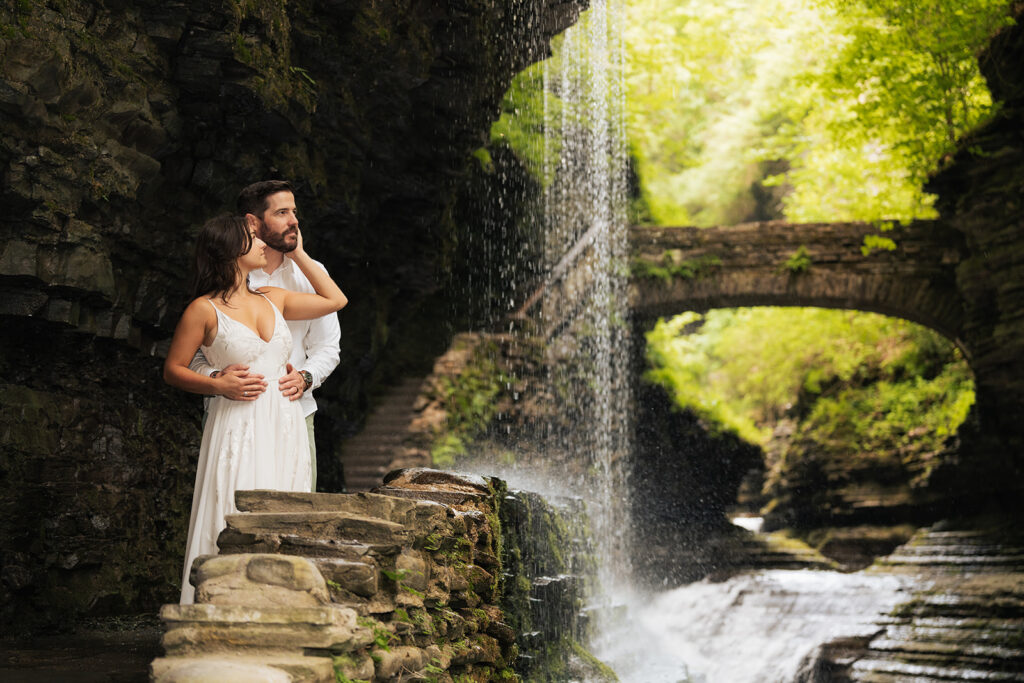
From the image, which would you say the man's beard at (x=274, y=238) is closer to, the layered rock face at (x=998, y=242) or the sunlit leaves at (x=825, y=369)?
the layered rock face at (x=998, y=242)

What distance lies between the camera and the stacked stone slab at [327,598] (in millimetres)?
2379

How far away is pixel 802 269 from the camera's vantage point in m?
14.1

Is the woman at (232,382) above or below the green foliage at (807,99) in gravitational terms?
below

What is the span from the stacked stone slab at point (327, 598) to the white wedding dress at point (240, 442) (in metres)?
0.20

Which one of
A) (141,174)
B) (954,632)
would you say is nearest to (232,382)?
(141,174)

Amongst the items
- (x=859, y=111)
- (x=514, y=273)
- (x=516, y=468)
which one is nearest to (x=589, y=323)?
(x=514, y=273)

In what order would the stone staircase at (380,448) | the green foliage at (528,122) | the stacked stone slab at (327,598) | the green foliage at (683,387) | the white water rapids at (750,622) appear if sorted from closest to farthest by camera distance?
1. the stacked stone slab at (327,598)
2. the white water rapids at (750,622)
3. the stone staircase at (380,448)
4. the green foliage at (528,122)
5. the green foliage at (683,387)

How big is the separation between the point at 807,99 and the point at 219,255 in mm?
16358

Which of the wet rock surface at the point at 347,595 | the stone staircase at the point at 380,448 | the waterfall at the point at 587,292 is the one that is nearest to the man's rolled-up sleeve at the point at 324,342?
the wet rock surface at the point at 347,595

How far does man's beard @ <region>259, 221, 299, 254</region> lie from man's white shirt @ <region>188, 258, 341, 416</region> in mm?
143

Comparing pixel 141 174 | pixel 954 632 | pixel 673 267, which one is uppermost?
pixel 673 267

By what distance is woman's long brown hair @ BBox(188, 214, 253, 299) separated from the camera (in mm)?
3244

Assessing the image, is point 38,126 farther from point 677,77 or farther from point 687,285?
point 677,77

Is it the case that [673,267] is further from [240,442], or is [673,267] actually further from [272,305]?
[240,442]
